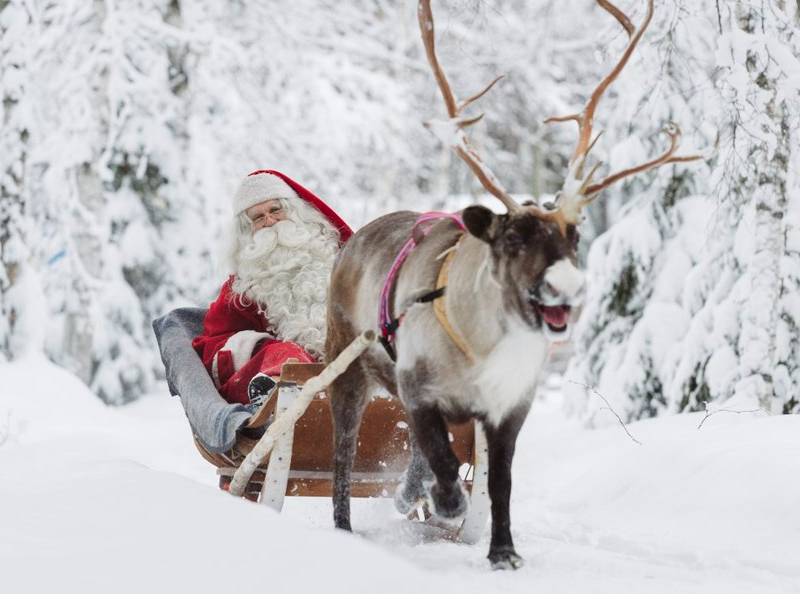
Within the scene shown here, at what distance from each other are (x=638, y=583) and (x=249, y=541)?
1.22 metres

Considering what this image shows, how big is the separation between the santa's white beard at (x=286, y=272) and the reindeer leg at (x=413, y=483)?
1.18m

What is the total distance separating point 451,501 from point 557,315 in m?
0.81

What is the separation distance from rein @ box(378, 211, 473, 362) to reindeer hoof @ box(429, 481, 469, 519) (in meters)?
0.51

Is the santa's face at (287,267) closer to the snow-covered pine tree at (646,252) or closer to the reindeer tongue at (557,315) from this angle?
the reindeer tongue at (557,315)

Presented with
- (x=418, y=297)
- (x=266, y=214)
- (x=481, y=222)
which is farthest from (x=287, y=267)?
(x=481, y=222)

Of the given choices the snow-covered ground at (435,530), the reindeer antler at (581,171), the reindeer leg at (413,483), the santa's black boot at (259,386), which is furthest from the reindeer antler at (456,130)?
the santa's black boot at (259,386)

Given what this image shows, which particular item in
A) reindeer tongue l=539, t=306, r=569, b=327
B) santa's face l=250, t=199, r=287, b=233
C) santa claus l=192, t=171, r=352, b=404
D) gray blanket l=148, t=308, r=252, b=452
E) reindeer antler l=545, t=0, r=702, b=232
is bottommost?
gray blanket l=148, t=308, r=252, b=452

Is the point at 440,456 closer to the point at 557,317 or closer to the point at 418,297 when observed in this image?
the point at 418,297

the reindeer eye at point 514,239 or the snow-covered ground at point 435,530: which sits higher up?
the reindeer eye at point 514,239

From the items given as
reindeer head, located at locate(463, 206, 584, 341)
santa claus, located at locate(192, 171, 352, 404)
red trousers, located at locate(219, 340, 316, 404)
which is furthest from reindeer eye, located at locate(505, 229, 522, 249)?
santa claus, located at locate(192, 171, 352, 404)

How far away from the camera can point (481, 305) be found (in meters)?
3.26

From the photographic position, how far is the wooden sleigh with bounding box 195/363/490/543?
4.21 meters

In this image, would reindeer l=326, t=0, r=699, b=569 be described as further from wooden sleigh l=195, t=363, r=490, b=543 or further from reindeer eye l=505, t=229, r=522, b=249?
wooden sleigh l=195, t=363, r=490, b=543

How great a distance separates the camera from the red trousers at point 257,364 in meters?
4.85
